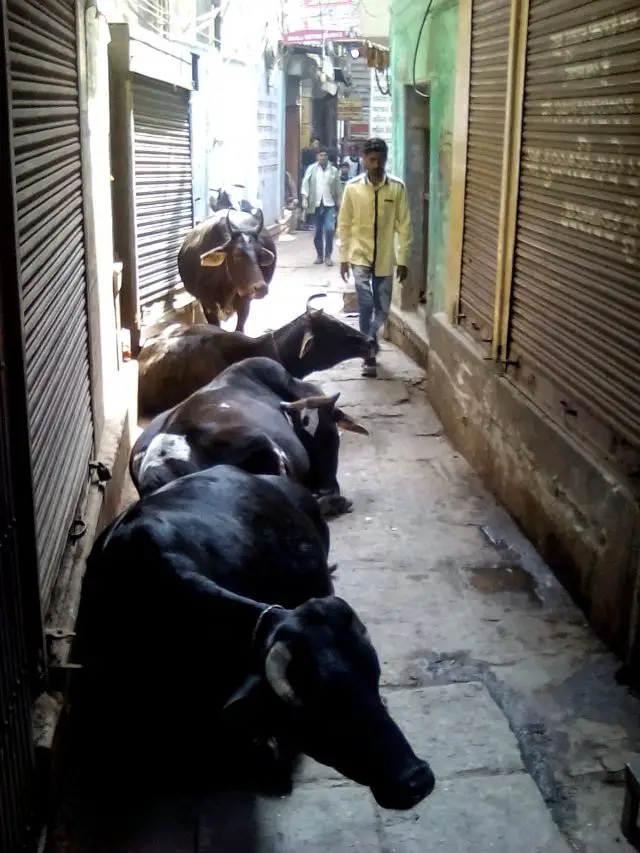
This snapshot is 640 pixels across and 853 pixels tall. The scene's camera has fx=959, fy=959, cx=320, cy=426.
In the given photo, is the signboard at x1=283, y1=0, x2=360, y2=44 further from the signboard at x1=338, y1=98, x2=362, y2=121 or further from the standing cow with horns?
the standing cow with horns

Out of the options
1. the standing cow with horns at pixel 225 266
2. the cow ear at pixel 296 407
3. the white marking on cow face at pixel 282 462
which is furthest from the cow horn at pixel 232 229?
the white marking on cow face at pixel 282 462

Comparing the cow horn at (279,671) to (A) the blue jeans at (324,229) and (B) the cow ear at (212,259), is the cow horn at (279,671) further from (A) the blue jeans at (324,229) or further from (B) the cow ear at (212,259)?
(A) the blue jeans at (324,229)

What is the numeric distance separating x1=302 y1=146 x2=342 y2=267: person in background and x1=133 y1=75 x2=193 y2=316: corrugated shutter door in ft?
19.2

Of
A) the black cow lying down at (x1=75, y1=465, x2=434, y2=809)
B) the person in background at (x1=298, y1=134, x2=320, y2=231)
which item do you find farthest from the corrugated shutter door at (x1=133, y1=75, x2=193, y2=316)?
the person in background at (x1=298, y1=134, x2=320, y2=231)

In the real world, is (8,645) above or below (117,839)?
above

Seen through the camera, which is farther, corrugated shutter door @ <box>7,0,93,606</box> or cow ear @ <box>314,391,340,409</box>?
cow ear @ <box>314,391,340,409</box>

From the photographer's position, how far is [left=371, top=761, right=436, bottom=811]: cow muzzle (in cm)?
235

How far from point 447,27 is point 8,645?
292 inches

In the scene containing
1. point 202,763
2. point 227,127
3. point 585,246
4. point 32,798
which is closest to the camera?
point 32,798

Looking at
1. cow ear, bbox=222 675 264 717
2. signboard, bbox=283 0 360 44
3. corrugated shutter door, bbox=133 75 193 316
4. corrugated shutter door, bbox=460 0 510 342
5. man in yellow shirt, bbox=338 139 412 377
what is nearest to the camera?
cow ear, bbox=222 675 264 717

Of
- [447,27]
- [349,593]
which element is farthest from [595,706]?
[447,27]

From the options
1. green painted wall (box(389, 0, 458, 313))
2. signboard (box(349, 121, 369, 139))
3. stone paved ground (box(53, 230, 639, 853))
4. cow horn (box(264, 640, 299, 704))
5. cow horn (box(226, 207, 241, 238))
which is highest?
signboard (box(349, 121, 369, 139))

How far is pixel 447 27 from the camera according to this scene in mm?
8430

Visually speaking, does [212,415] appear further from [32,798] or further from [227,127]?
[227,127]
